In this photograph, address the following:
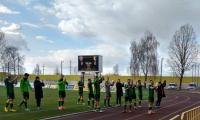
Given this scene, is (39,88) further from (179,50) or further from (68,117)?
(179,50)

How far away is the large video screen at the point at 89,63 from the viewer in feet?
228

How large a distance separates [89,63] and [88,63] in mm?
194

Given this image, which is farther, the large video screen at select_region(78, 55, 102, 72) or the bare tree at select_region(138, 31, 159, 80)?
the bare tree at select_region(138, 31, 159, 80)

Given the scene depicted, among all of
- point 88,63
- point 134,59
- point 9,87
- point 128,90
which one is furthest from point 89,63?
point 134,59

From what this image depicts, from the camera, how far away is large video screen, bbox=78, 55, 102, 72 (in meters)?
69.6

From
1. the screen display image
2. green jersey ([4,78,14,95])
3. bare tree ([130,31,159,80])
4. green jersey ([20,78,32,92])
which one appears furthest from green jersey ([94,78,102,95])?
bare tree ([130,31,159,80])

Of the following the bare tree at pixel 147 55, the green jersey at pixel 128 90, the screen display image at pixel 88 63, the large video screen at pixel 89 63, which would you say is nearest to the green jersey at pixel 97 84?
the green jersey at pixel 128 90

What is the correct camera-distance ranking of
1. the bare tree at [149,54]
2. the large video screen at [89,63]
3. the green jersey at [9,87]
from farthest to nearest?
the bare tree at [149,54] < the large video screen at [89,63] < the green jersey at [9,87]

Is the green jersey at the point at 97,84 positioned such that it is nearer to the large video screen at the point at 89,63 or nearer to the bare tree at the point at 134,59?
the large video screen at the point at 89,63

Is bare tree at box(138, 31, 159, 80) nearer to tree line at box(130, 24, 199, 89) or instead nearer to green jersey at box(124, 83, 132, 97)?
tree line at box(130, 24, 199, 89)

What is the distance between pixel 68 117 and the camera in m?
23.0

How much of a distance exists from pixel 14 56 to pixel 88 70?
59.7 m

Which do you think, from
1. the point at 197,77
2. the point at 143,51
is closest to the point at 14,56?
the point at 143,51

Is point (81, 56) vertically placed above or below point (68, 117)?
above
